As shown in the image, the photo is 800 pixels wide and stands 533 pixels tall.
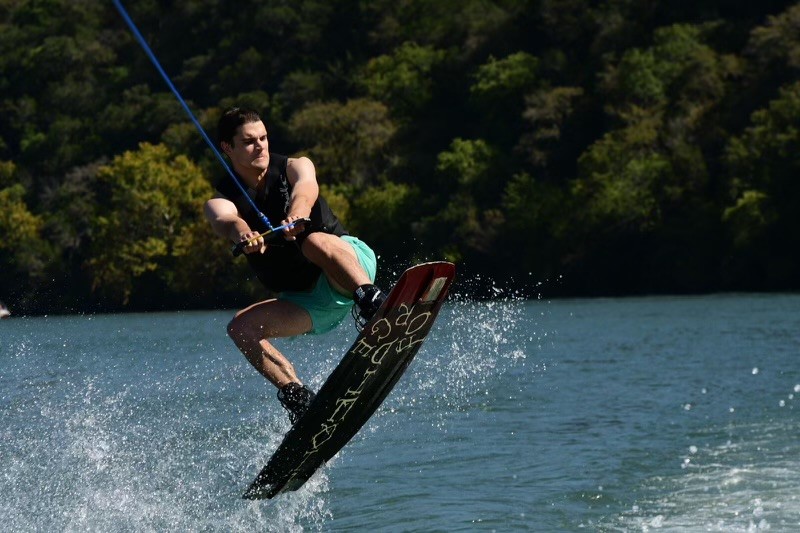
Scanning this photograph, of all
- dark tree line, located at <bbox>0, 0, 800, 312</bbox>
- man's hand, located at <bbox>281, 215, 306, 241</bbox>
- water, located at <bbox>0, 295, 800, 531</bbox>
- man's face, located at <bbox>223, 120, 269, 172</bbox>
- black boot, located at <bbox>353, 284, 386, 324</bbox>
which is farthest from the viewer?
dark tree line, located at <bbox>0, 0, 800, 312</bbox>

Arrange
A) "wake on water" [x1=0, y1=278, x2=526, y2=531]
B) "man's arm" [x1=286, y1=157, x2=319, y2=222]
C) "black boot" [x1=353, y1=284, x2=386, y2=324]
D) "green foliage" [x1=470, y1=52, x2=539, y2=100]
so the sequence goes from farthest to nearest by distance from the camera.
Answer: "green foliage" [x1=470, y1=52, x2=539, y2=100], "wake on water" [x1=0, y1=278, x2=526, y2=531], "black boot" [x1=353, y1=284, x2=386, y2=324], "man's arm" [x1=286, y1=157, x2=319, y2=222]

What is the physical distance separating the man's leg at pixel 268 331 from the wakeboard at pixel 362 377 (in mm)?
334

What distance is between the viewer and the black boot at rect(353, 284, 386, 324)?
8.67m

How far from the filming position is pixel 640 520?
32.5 feet

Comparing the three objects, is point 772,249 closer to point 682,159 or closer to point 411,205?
point 682,159

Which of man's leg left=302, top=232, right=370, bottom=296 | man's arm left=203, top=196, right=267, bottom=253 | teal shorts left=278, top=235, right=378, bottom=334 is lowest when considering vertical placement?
teal shorts left=278, top=235, right=378, bottom=334

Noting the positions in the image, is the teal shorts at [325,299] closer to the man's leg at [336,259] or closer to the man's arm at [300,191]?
Answer: the man's leg at [336,259]

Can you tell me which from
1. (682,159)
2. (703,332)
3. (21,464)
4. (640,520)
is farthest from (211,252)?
(640,520)

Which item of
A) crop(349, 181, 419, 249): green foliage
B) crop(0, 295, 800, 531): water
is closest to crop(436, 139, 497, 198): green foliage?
crop(349, 181, 419, 249): green foliage

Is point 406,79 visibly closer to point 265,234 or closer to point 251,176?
point 251,176

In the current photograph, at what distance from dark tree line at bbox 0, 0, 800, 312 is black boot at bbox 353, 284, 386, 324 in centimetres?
4171

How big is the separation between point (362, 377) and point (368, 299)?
1.71ft

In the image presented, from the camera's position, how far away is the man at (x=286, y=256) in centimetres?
870

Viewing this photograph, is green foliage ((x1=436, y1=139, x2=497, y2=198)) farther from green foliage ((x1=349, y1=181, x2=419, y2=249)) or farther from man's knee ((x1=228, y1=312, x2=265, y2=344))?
man's knee ((x1=228, y1=312, x2=265, y2=344))
